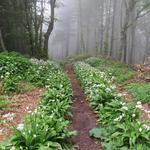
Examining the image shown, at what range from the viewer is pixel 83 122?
847 centimetres

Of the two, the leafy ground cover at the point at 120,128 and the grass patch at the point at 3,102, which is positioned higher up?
the leafy ground cover at the point at 120,128


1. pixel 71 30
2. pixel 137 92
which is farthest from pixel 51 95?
pixel 71 30

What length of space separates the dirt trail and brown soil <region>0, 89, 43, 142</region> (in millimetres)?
1258

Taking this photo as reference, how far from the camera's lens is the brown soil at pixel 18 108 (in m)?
7.61

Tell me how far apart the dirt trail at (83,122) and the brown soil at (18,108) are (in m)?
1.26

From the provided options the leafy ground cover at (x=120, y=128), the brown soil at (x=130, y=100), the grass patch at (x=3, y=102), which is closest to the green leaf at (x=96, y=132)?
the leafy ground cover at (x=120, y=128)

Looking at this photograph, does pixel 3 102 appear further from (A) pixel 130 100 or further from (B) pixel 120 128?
(B) pixel 120 128

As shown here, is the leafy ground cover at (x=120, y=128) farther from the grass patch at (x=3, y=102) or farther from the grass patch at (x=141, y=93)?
the grass patch at (x=3, y=102)

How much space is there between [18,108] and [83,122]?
7.78 ft

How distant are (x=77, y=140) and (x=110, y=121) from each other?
1102 millimetres

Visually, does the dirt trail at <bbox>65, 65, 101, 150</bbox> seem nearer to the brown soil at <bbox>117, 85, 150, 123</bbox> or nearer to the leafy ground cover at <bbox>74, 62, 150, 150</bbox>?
the leafy ground cover at <bbox>74, 62, 150, 150</bbox>

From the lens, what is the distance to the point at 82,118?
28.9 feet

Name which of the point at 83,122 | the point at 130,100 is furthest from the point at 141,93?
the point at 83,122

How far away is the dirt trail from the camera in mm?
7012
